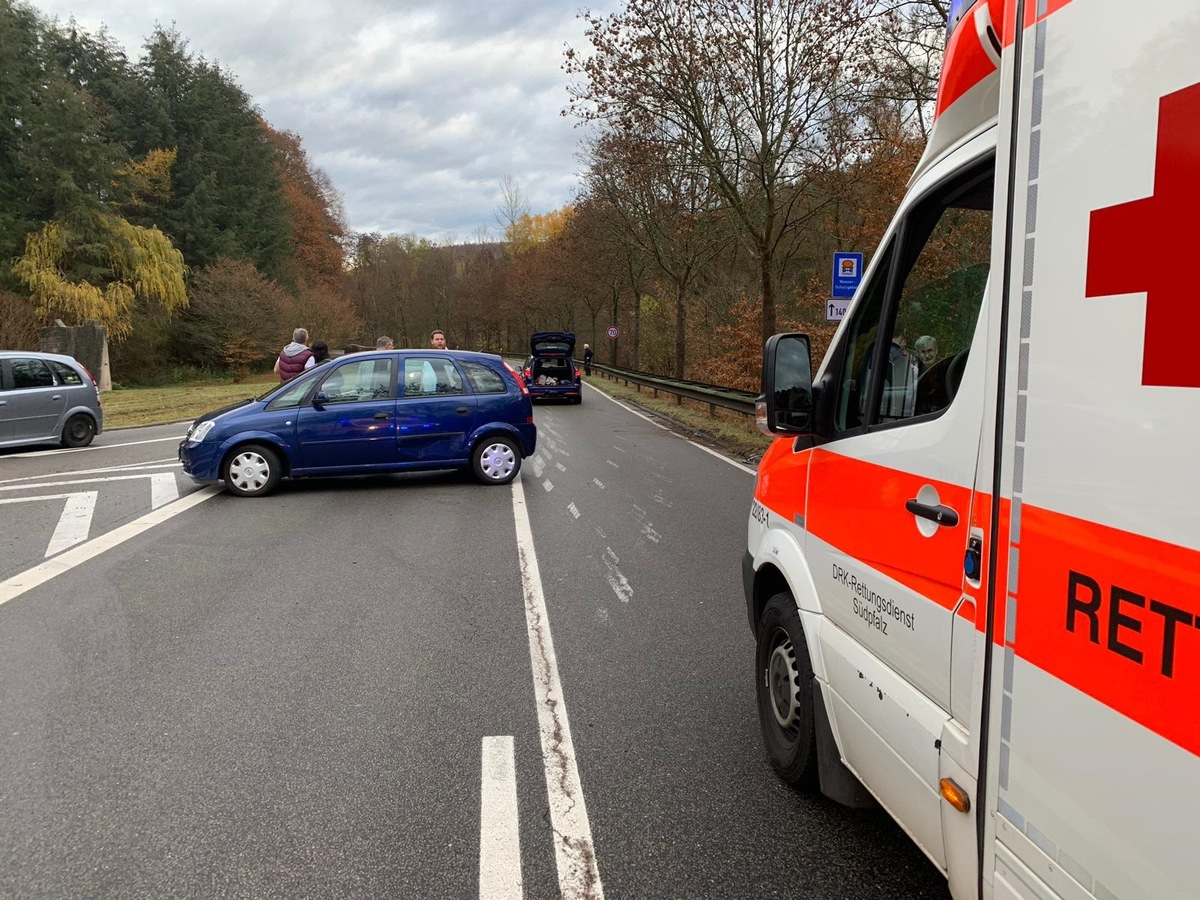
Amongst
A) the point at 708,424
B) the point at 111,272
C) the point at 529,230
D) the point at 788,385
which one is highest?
the point at 529,230

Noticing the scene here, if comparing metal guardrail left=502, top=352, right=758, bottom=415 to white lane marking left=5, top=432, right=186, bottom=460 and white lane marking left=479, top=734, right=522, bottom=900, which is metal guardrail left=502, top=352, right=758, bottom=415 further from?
white lane marking left=479, top=734, right=522, bottom=900

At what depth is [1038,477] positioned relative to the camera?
1.63 metres

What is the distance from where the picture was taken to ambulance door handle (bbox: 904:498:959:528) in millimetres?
1971

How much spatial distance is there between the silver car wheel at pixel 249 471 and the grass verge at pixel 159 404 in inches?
437

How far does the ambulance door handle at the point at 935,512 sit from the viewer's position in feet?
6.47

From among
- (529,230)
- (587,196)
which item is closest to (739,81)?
(587,196)

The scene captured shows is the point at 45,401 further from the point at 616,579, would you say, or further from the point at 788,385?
the point at 788,385

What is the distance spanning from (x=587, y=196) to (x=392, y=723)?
107 feet

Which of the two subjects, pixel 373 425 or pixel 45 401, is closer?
pixel 373 425

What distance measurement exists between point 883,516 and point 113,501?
364 inches

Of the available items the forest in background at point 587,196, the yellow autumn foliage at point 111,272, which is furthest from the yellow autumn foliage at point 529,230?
the yellow autumn foliage at point 111,272

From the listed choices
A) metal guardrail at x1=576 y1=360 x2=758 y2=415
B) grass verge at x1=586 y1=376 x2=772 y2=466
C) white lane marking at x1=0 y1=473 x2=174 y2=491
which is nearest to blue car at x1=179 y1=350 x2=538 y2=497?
white lane marking at x1=0 y1=473 x2=174 y2=491

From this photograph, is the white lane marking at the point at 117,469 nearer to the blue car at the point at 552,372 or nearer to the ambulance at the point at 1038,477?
the ambulance at the point at 1038,477

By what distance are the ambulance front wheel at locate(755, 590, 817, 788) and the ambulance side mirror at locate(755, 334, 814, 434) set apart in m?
0.77
